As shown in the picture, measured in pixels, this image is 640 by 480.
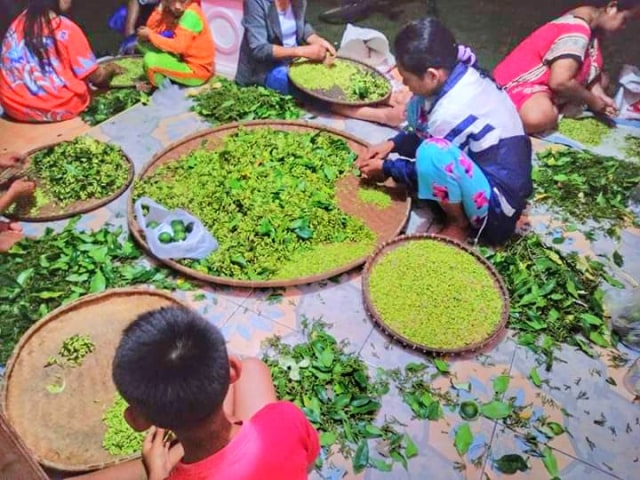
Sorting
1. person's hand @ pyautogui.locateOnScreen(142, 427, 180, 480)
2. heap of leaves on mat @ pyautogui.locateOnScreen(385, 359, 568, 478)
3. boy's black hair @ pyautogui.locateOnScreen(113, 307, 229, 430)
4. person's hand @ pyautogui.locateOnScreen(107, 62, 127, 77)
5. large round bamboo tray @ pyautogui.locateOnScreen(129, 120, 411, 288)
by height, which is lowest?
heap of leaves on mat @ pyautogui.locateOnScreen(385, 359, 568, 478)

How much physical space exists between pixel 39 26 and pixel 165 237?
1.98 m

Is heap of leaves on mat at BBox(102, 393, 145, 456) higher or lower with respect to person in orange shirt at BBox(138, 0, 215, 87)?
lower

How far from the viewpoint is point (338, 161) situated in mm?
3506

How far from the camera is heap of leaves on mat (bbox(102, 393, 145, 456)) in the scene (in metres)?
2.10

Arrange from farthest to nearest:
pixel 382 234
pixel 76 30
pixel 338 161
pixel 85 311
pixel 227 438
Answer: pixel 76 30
pixel 338 161
pixel 382 234
pixel 85 311
pixel 227 438

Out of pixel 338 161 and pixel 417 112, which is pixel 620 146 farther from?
pixel 338 161

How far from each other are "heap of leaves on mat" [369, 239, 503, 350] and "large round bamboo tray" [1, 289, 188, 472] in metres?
1.02

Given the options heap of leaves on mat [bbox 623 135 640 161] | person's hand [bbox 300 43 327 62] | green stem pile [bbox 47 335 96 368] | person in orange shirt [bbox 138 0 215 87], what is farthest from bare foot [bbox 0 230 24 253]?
heap of leaves on mat [bbox 623 135 640 161]

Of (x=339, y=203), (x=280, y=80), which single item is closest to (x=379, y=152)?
(x=339, y=203)

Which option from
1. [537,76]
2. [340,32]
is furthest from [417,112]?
[340,32]

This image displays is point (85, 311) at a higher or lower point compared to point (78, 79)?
lower

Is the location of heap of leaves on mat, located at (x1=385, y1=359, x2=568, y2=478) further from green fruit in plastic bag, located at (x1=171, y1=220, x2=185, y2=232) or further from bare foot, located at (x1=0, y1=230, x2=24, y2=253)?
bare foot, located at (x1=0, y1=230, x2=24, y2=253)

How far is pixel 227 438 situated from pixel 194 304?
1460mm

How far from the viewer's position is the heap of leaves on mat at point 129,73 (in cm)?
446
